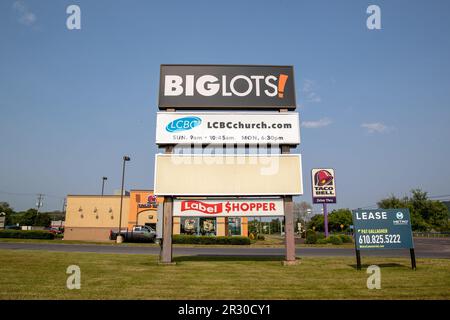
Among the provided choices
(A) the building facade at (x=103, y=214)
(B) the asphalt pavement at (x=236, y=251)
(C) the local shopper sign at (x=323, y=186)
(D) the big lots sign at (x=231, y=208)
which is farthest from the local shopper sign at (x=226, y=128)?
(A) the building facade at (x=103, y=214)

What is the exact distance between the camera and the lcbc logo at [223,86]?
14188mm

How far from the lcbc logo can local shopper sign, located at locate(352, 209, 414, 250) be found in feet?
21.3

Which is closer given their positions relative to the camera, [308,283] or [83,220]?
[308,283]

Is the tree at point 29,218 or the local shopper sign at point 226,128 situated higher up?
the local shopper sign at point 226,128

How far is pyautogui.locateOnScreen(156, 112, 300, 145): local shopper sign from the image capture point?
1359cm

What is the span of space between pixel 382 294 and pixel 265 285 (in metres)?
2.89

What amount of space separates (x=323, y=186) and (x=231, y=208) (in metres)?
25.8

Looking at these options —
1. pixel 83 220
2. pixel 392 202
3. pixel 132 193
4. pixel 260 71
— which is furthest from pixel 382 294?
pixel 392 202

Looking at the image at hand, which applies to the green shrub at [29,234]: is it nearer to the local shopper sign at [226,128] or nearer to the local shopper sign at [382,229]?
the local shopper sign at [226,128]

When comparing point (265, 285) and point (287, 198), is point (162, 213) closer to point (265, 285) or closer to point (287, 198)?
point (287, 198)

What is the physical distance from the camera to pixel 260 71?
14.5m

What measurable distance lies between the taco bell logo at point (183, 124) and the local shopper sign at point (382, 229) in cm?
766

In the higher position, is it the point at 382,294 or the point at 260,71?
the point at 260,71

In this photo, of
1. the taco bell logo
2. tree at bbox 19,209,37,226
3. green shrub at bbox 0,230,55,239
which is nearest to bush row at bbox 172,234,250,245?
green shrub at bbox 0,230,55,239
